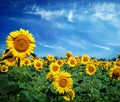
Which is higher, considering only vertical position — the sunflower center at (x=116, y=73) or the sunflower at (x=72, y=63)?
the sunflower at (x=72, y=63)

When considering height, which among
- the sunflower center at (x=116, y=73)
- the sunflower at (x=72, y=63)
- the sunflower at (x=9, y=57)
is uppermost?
the sunflower at (x=72, y=63)

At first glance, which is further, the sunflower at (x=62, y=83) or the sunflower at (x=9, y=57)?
the sunflower at (x=62, y=83)

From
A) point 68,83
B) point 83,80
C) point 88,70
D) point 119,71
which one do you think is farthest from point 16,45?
point 88,70

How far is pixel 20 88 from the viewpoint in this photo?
11.2 feet

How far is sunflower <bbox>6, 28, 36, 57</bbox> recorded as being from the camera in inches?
173

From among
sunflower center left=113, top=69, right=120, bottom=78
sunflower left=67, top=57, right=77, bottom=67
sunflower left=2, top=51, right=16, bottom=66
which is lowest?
sunflower left=2, top=51, right=16, bottom=66

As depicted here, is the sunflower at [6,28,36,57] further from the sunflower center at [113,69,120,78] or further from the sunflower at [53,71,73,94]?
the sunflower center at [113,69,120,78]

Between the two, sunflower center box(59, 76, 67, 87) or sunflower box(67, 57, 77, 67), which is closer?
sunflower center box(59, 76, 67, 87)

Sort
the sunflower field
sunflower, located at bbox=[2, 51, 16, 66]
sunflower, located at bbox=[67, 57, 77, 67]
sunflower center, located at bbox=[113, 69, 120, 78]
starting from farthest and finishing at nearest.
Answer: sunflower, located at bbox=[67, 57, 77, 67] < sunflower center, located at bbox=[113, 69, 120, 78] < sunflower, located at bbox=[2, 51, 16, 66] < the sunflower field

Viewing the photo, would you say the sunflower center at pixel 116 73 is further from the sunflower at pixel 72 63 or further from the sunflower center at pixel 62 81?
the sunflower at pixel 72 63

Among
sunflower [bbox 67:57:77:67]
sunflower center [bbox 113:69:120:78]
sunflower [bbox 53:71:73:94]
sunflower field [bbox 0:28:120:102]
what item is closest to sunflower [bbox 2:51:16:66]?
sunflower field [bbox 0:28:120:102]

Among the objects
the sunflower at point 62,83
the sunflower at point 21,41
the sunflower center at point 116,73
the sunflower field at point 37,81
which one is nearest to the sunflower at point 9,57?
the sunflower field at point 37,81

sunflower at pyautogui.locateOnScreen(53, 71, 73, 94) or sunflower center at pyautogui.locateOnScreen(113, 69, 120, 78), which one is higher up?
sunflower center at pyautogui.locateOnScreen(113, 69, 120, 78)

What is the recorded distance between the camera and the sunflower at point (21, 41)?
4.41 m
